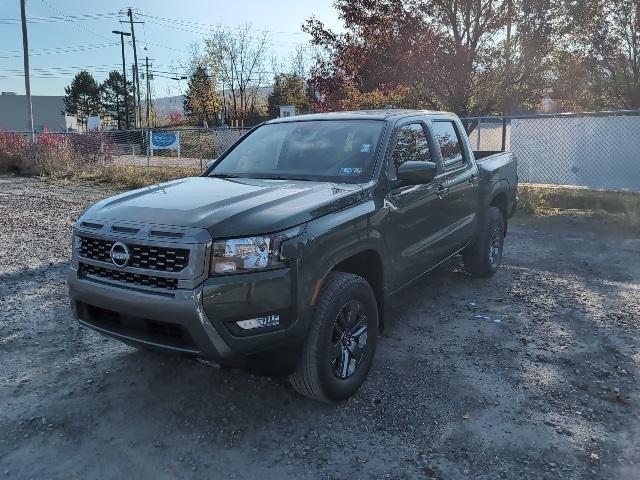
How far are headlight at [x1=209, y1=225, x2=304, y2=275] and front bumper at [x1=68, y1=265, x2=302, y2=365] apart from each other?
4cm

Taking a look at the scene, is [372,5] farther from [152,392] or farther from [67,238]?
[152,392]

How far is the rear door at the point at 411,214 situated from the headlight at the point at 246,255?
3.72ft

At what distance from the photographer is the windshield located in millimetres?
3926

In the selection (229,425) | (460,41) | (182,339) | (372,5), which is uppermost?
(372,5)

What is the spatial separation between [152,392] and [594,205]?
9563 millimetres

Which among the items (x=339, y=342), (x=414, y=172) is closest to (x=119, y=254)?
(x=339, y=342)

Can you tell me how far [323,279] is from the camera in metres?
3.13

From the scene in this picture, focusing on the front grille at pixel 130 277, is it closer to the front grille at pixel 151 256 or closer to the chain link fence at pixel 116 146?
the front grille at pixel 151 256

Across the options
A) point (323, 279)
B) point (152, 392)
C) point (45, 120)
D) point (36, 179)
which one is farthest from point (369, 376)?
point (45, 120)

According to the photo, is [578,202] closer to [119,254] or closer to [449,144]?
[449,144]

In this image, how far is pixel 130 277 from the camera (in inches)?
119

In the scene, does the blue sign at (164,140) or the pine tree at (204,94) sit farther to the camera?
the pine tree at (204,94)

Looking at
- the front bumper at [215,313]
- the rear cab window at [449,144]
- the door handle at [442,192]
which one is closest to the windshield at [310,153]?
the door handle at [442,192]

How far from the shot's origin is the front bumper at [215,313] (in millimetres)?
2785
